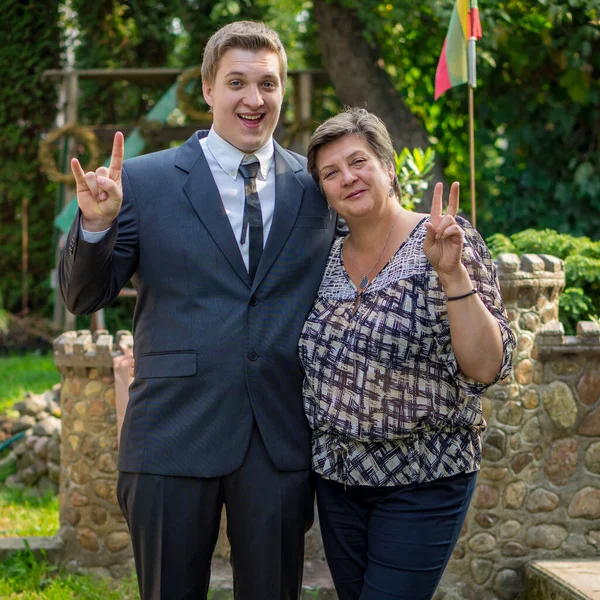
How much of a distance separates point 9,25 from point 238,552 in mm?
7999

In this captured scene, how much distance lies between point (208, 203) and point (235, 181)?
0.40 ft

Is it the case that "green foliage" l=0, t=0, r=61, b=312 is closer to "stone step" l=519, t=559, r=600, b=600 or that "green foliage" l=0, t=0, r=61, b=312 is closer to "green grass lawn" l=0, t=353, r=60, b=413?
"green grass lawn" l=0, t=353, r=60, b=413

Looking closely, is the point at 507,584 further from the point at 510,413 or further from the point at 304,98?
the point at 304,98

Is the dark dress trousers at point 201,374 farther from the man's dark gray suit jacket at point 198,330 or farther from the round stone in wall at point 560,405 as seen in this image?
the round stone in wall at point 560,405

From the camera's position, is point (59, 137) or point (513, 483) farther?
point (59, 137)

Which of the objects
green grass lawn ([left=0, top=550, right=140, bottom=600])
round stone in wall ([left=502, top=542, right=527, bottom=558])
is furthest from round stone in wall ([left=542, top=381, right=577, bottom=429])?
green grass lawn ([left=0, top=550, right=140, bottom=600])

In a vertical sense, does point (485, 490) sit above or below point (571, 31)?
below

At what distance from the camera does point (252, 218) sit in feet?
7.75

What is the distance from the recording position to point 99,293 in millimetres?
2252

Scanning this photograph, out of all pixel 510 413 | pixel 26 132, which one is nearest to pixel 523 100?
pixel 510 413

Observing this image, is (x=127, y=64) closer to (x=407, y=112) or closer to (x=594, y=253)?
(x=407, y=112)

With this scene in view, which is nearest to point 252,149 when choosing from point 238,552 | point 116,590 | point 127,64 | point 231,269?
point 231,269

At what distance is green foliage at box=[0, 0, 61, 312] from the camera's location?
29.5 ft

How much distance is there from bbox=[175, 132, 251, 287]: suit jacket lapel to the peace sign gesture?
0.50m
